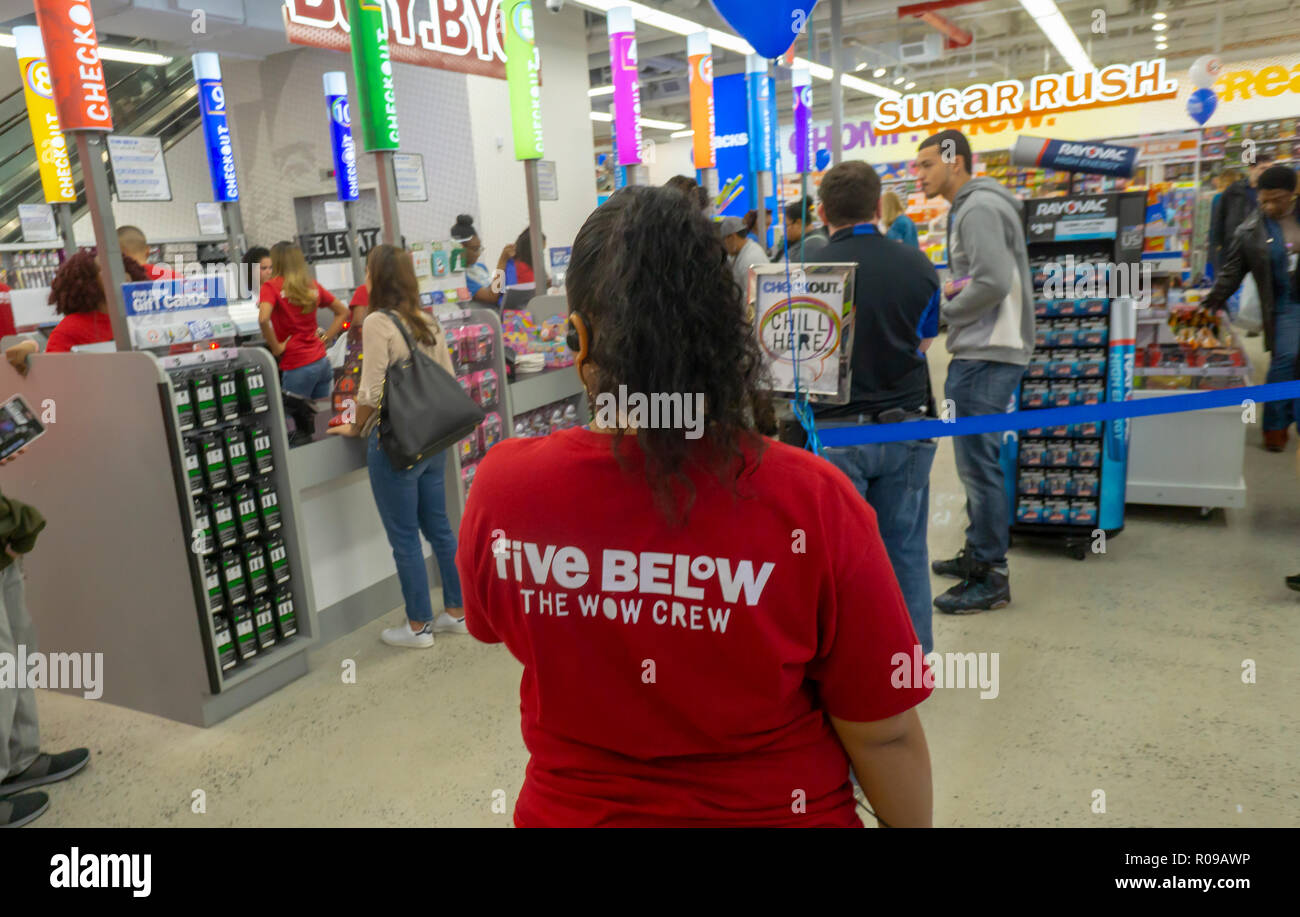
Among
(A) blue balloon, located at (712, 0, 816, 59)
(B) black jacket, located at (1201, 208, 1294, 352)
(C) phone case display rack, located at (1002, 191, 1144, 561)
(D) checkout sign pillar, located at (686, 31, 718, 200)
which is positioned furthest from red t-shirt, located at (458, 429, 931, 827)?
(D) checkout sign pillar, located at (686, 31, 718, 200)

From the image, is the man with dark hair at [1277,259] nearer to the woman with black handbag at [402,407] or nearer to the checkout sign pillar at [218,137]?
the woman with black handbag at [402,407]

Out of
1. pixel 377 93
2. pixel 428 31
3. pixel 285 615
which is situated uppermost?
pixel 428 31

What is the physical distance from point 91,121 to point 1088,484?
4474 mm

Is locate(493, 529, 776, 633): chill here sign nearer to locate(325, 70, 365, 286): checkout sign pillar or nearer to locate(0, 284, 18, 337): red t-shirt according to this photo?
locate(325, 70, 365, 286): checkout sign pillar

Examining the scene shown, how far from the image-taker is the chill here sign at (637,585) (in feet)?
3.29

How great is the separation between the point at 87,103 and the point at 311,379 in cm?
287

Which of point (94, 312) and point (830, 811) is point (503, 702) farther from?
point (830, 811)

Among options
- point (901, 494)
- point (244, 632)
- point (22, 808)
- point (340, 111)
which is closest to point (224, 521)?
point (244, 632)

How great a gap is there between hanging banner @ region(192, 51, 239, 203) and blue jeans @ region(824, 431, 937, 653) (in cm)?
697

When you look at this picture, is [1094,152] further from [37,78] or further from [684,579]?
[37,78]

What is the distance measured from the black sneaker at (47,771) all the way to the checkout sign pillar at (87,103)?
143 cm

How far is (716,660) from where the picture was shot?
1.03 meters

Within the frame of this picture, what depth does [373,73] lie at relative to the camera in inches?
178

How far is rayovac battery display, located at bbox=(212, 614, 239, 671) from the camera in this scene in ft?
11.2
